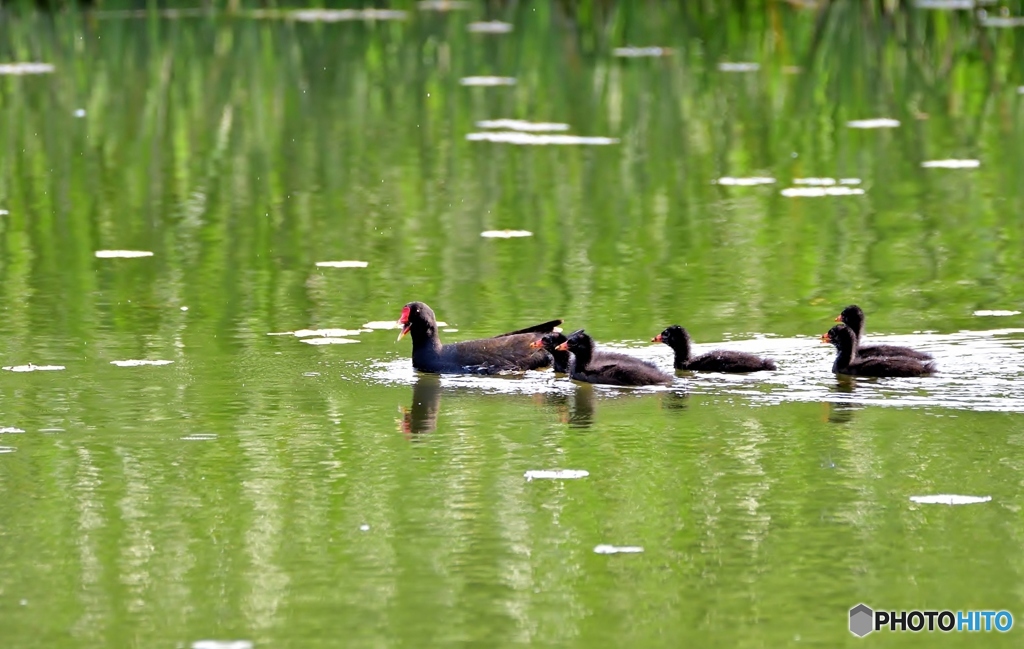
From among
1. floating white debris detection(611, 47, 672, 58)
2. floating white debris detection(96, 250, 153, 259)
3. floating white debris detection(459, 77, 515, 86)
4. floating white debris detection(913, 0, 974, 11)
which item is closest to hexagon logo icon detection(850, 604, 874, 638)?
floating white debris detection(96, 250, 153, 259)

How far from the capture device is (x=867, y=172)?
15000 mm

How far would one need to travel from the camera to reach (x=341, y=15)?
85.8 feet

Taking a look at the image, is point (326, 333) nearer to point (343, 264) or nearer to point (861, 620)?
point (343, 264)

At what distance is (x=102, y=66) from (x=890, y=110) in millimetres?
8040

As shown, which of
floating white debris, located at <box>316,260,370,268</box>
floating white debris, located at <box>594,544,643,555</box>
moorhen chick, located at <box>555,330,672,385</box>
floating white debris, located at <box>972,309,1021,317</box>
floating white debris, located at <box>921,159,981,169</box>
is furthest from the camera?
floating white debris, located at <box>921,159,981,169</box>

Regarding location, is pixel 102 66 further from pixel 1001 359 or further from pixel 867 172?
pixel 1001 359

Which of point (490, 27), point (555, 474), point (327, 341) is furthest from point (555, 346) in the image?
point (490, 27)

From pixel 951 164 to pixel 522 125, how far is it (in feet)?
12.1

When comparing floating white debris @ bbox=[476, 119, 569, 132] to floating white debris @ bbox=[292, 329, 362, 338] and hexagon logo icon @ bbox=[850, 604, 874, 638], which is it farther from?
hexagon logo icon @ bbox=[850, 604, 874, 638]

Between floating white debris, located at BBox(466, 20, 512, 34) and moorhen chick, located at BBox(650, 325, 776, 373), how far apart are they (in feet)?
49.3

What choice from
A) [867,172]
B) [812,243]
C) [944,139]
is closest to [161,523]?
[812,243]

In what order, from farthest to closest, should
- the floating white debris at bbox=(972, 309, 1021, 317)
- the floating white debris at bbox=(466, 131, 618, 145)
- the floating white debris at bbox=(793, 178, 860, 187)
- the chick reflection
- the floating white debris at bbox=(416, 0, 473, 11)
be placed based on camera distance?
the floating white debris at bbox=(416, 0, 473, 11) < the floating white debris at bbox=(466, 131, 618, 145) < the floating white debris at bbox=(793, 178, 860, 187) < the floating white debris at bbox=(972, 309, 1021, 317) < the chick reflection

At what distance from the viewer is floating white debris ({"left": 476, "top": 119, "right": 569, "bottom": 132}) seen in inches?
Result: 675

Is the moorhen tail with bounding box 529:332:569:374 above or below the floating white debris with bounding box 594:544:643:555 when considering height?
below
